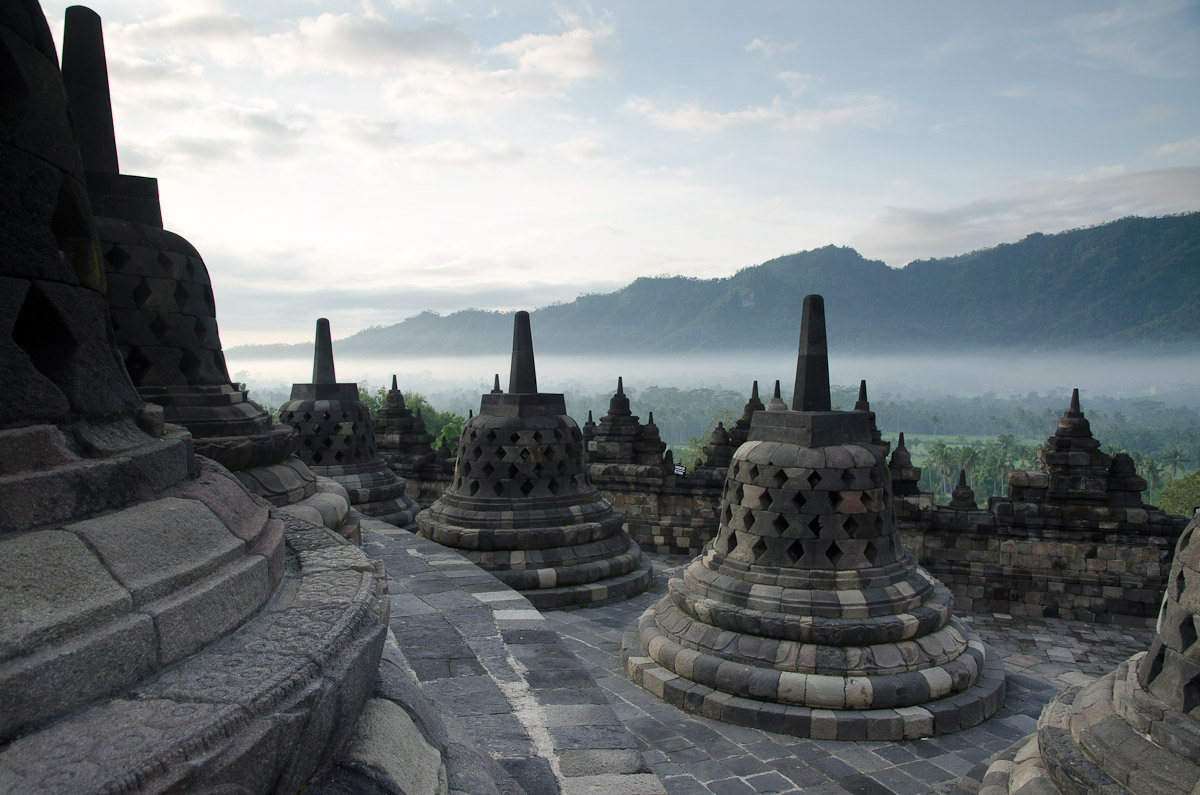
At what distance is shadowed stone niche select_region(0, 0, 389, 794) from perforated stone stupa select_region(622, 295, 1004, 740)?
5.08 metres

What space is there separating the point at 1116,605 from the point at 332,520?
11.4 meters


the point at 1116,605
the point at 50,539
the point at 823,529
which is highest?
the point at 50,539

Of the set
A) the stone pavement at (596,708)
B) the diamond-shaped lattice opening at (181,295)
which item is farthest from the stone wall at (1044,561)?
the diamond-shaped lattice opening at (181,295)

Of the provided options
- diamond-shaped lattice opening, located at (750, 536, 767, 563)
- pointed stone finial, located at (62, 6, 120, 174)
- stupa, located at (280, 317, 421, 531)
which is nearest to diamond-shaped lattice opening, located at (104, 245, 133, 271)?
pointed stone finial, located at (62, 6, 120, 174)

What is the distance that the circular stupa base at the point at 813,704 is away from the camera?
20.3 feet

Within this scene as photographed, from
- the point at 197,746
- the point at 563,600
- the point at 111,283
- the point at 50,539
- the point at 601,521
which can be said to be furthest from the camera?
the point at 601,521

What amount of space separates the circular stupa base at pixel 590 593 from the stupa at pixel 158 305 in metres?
4.66

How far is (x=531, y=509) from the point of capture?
33.3ft

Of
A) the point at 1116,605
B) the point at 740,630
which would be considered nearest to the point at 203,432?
the point at 740,630

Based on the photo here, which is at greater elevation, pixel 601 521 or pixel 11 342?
pixel 11 342

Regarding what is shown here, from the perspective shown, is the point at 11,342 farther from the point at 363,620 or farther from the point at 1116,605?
the point at 1116,605

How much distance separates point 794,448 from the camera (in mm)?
7066

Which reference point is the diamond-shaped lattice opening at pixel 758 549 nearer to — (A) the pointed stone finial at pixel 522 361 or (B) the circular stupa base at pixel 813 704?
(B) the circular stupa base at pixel 813 704

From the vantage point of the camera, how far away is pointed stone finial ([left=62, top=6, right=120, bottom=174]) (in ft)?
14.9
